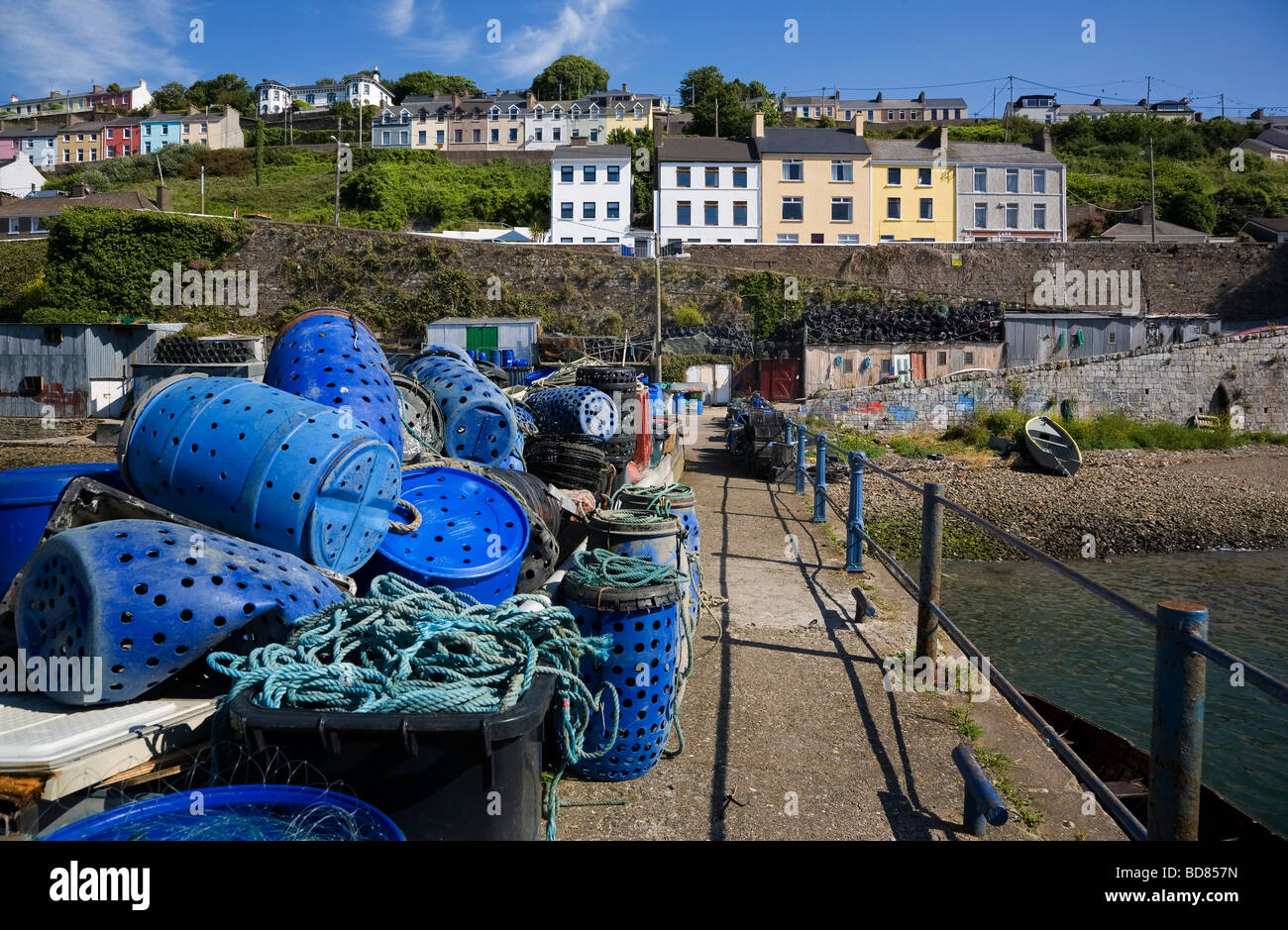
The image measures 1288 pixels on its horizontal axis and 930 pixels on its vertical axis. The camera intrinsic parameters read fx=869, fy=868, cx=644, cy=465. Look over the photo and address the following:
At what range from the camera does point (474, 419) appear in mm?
6898

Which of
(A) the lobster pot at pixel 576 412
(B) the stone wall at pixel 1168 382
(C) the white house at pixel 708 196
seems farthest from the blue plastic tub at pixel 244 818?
(C) the white house at pixel 708 196

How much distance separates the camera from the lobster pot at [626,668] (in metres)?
3.41

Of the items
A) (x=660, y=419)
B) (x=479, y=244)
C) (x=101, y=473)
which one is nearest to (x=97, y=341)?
(x=479, y=244)

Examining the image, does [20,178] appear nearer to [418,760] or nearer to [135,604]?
[135,604]

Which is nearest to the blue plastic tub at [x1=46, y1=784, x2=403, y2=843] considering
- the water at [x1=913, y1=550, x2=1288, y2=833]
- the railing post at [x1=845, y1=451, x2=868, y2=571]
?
the water at [x1=913, y1=550, x2=1288, y2=833]

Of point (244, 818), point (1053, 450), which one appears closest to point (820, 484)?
point (244, 818)

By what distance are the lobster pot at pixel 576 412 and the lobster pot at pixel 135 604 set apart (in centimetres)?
597

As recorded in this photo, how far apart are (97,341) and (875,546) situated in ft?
79.6

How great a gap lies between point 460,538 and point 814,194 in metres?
42.3

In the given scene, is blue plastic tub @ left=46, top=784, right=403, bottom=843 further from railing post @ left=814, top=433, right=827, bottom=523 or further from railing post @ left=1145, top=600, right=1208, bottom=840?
railing post @ left=814, top=433, right=827, bottom=523

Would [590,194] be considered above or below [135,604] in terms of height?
above

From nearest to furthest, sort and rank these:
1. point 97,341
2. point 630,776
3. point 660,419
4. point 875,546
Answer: point 630,776
point 875,546
point 660,419
point 97,341
